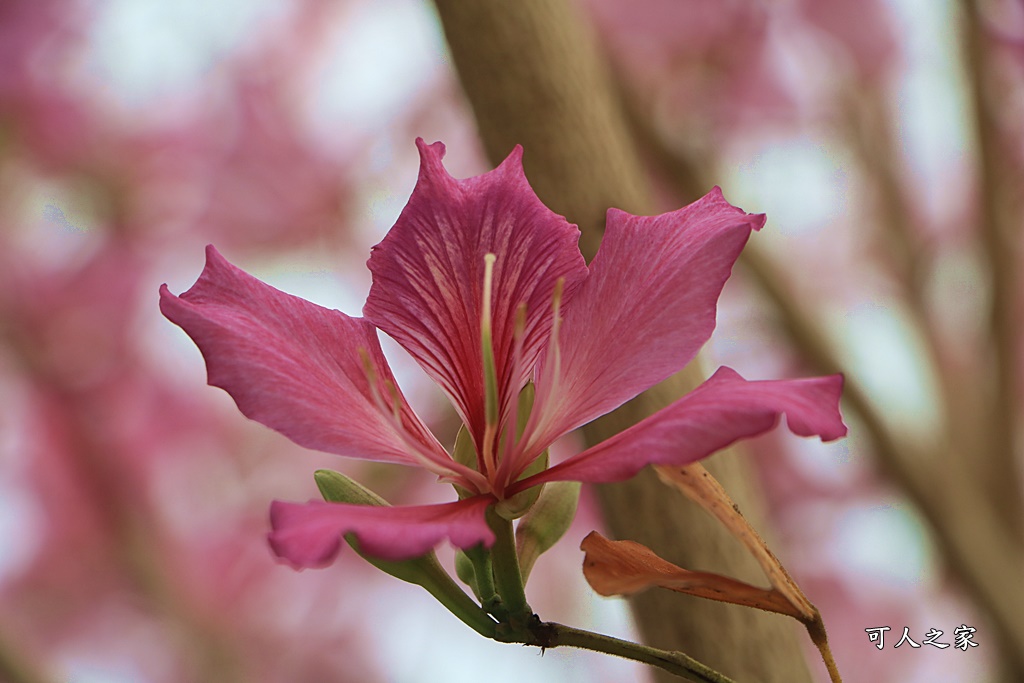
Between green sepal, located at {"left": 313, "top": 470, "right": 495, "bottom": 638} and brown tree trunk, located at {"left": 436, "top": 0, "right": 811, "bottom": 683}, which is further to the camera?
brown tree trunk, located at {"left": 436, "top": 0, "right": 811, "bottom": 683}

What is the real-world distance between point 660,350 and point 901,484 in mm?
703

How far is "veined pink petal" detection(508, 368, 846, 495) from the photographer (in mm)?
219

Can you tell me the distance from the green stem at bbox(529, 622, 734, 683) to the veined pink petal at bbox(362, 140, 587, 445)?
0.08 meters

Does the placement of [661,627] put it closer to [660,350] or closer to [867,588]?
[660,350]

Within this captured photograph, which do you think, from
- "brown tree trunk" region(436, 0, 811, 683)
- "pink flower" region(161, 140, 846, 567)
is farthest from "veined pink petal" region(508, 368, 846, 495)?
"brown tree trunk" region(436, 0, 811, 683)

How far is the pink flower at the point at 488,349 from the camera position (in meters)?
0.23

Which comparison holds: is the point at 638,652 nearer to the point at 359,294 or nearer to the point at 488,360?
the point at 488,360

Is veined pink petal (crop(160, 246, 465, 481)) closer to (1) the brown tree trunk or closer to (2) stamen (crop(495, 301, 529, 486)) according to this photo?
(2) stamen (crop(495, 301, 529, 486))

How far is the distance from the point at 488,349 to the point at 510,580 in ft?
0.20

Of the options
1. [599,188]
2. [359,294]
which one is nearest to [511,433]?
[599,188]

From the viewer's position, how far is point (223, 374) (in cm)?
26

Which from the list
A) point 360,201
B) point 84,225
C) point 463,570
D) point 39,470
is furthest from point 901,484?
point 39,470

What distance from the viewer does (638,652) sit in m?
0.24

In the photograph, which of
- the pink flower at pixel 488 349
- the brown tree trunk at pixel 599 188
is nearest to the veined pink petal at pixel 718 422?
the pink flower at pixel 488 349
